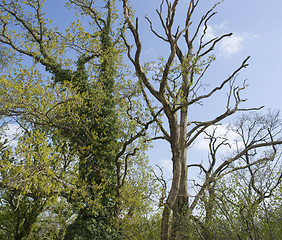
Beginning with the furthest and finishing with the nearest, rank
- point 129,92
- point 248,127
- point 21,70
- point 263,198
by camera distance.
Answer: point 248,127 < point 129,92 < point 21,70 < point 263,198

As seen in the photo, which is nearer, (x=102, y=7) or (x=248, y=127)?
(x=102, y=7)

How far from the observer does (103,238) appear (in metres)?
8.34

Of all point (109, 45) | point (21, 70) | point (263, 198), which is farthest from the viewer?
point (109, 45)

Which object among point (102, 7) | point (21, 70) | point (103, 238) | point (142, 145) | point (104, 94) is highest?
point (102, 7)

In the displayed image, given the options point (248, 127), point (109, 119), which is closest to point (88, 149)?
point (109, 119)

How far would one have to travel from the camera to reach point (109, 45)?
37.1 ft

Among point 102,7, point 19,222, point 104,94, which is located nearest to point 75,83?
point 104,94

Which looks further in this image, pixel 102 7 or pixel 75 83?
pixel 102 7

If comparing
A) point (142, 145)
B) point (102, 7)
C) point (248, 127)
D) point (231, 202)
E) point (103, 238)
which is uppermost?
point (102, 7)

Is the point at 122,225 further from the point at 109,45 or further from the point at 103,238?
the point at 109,45

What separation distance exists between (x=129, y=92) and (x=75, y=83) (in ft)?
6.88

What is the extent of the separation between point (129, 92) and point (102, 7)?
13.9ft

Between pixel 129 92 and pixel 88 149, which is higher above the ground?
pixel 129 92

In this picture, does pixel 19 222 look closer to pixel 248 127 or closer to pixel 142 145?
pixel 142 145
